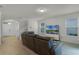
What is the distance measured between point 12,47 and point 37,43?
23.5 inches

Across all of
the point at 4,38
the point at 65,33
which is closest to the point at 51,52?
the point at 65,33

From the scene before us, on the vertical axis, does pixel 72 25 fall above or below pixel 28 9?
below

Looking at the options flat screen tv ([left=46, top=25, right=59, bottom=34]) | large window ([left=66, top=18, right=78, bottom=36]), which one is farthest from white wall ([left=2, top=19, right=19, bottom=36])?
large window ([left=66, top=18, right=78, bottom=36])

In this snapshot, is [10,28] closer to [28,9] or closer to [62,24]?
[28,9]

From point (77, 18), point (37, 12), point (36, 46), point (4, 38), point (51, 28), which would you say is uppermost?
point (37, 12)

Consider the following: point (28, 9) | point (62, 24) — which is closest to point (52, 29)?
point (62, 24)

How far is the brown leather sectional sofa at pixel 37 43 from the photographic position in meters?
2.49

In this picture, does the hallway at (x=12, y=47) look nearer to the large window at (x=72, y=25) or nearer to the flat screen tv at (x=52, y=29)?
the flat screen tv at (x=52, y=29)

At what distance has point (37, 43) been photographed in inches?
103

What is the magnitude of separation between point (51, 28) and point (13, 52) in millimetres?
1046

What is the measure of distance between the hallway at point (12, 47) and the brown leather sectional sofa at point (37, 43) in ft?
0.48

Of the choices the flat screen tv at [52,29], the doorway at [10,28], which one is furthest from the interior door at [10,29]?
the flat screen tv at [52,29]
